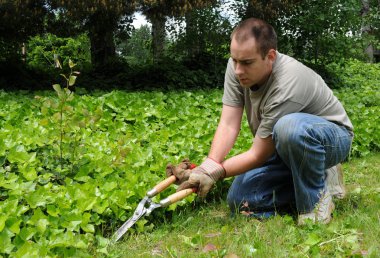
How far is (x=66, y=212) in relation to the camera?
240 centimetres

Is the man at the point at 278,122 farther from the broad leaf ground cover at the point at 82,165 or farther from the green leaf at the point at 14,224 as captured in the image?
the green leaf at the point at 14,224

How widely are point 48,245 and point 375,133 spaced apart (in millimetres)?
3952

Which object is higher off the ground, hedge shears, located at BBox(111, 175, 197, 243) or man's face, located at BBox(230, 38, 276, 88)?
man's face, located at BBox(230, 38, 276, 88)

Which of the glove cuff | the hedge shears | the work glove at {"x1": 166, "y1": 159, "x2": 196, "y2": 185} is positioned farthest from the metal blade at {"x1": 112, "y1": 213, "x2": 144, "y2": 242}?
the glove cuff

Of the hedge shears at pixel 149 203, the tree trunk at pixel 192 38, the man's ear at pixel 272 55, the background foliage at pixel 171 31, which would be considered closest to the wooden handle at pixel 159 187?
the hedge shears at pixel 149 203

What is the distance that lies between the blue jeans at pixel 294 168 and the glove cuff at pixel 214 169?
0.33 metres

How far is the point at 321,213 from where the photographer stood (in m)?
2.68

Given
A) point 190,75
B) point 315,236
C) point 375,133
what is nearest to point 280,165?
point 315,236

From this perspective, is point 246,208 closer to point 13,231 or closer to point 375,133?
point 13,231

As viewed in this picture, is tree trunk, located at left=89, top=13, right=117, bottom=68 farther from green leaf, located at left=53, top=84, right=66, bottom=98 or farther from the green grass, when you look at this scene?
the green grass

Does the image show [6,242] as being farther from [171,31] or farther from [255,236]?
[171,31]

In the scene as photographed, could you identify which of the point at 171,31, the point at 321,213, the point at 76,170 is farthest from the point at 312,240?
the point at 171,31

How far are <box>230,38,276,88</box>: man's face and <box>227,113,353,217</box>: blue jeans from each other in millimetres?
261

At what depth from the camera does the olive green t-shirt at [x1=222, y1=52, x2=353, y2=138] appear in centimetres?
254
